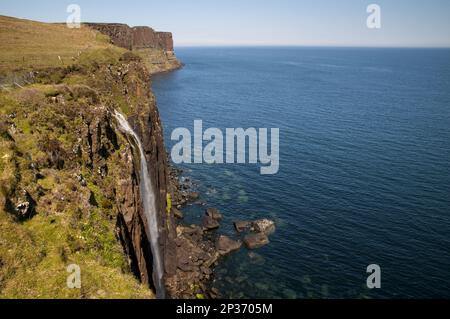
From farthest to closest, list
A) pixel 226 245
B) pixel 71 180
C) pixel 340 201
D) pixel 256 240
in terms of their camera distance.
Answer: pixel 340 201, pixel 256 240, pixel 226 245, pixel 71 180

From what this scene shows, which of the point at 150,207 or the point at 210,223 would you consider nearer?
the point at 150,207

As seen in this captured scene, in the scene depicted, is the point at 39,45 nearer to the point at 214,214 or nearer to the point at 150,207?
the point at 150,207

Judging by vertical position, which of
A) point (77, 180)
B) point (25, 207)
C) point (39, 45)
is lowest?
point (25, 207)

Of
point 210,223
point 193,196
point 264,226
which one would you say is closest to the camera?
point 264,226

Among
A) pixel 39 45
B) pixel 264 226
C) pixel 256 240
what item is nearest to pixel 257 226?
pixel 264 226

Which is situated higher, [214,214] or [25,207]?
[25,207]

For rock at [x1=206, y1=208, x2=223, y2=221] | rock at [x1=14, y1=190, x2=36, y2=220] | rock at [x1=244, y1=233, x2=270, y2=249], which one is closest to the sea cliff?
rock at [x1=14, y1=190, x2=36, y2=220]

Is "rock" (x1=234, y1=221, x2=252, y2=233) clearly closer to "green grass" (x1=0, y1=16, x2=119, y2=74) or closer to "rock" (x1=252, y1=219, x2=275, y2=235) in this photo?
"rock" (x1=252, y1=219, x2=275, y2=235)

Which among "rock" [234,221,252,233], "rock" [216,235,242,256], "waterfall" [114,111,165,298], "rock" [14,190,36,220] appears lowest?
"rock" [216,235,242,256]
